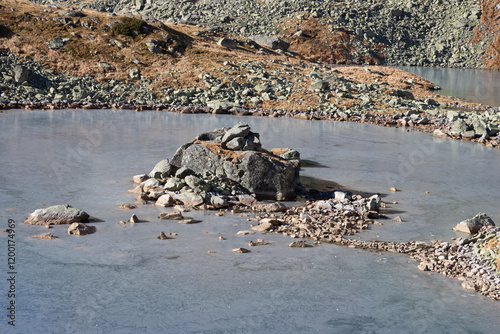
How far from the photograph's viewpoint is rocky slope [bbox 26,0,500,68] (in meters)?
60.6

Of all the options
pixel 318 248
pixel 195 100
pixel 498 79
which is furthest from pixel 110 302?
pixel 498 79

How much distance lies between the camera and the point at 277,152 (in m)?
15.1

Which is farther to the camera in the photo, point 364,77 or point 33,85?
point 364,77

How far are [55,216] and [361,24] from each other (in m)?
61.9

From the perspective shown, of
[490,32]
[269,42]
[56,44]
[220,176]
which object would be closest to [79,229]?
[220,176]

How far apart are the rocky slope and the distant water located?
523 centimetres

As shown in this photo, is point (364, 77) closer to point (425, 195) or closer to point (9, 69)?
point (9, 69)

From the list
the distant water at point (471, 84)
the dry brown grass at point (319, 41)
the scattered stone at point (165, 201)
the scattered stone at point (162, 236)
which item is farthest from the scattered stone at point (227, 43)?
the scattered stone at point (162, 236)

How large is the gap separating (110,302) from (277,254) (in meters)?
2.94

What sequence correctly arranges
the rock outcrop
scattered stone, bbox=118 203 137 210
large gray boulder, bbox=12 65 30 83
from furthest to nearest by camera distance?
large gray boulder, bbox=12 65 30 83 → the rock outcrop → scattered stone, bbox=118 203 137 210

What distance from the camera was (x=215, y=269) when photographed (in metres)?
7.68

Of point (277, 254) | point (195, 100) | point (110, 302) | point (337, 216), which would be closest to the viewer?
point (110, 302)

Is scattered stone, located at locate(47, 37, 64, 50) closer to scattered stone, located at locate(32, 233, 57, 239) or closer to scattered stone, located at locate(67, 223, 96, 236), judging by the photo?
scattered stone, located at locate(67, 223, 96, 236)

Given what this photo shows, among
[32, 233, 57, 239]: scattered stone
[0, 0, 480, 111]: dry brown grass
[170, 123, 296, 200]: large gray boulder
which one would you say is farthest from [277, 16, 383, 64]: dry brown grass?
[32, 233, 57, 239]: scattered stone
